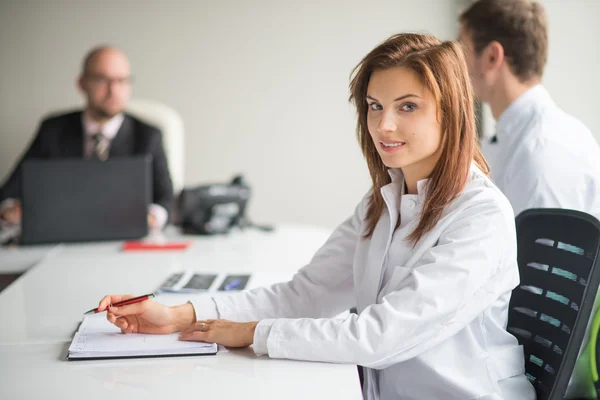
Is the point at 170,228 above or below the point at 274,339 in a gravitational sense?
below

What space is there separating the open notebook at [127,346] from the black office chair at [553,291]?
75cm

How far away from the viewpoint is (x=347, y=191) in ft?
15.0

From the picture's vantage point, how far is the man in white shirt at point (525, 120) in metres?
2.08

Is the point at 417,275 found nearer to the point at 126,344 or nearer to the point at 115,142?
the point at 126,344

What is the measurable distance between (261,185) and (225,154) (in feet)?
1.03

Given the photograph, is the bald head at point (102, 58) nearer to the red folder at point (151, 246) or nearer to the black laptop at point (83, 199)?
the black laptop at point (83, 199)

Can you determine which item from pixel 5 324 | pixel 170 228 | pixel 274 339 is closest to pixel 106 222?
pixel 170 228

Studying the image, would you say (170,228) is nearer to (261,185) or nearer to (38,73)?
(261,185)

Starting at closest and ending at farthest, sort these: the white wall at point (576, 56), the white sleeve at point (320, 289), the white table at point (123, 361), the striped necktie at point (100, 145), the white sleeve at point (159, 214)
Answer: the white table at point (123, 361)
the white sleeve at point (320, 289)
the white sleeve at point (159, 214)
the white wall at point (576, 56)
the striped necktie at point (100, 145)

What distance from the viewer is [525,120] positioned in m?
2.29

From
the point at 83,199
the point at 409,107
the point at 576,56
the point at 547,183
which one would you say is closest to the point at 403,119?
the point at 409,107

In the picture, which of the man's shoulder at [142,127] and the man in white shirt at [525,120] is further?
the man's shoulder at [142,127]

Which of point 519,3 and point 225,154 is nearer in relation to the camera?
point 519,3

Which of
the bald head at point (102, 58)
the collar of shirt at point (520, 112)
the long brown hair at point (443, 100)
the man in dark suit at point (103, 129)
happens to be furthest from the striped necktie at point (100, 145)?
the long brown hair at point (443, 100)
